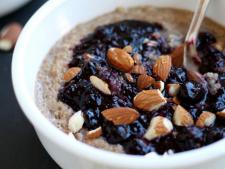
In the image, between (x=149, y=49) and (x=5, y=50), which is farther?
(x=5, y=50)

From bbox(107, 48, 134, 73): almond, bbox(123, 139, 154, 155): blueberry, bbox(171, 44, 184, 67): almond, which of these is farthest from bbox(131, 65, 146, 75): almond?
bbox(123, 139, 154, 155): blueberry

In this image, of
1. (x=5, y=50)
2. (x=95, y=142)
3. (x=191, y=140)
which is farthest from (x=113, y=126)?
(x=5, y=50)

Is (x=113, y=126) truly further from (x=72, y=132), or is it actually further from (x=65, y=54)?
(x=65, y=54)

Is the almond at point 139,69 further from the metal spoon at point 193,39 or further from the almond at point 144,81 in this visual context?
the metal spoon at point 193,39

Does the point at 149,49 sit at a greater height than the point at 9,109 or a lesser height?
greater

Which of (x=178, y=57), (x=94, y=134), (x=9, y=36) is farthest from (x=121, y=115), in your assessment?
(x=9, y=36)

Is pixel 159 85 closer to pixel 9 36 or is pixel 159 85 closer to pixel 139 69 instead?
pixel 139 69

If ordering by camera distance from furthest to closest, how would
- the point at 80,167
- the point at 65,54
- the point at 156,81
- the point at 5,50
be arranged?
1. the point at 5,50
2. the point at 65,54
3. the point at 156,81
4. the point at 80,167
